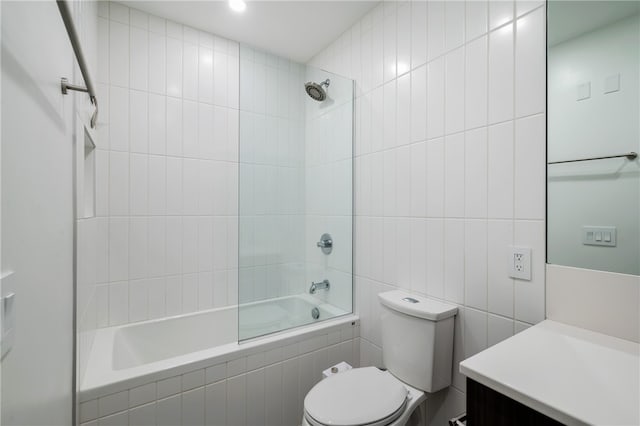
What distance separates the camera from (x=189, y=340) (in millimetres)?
2037

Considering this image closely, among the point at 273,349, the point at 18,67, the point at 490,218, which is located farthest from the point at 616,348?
the point at 18,67

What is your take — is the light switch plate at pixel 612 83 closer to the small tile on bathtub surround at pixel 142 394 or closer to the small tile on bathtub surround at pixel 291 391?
the small tile on bathtub surround at pixel 291 391

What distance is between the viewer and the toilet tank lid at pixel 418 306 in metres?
1.29

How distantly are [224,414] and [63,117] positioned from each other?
1.44 m

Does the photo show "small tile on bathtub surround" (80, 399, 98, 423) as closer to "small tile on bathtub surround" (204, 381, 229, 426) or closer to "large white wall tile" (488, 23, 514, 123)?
"small tile on bathtub surround" (204, 381, 229, 426)

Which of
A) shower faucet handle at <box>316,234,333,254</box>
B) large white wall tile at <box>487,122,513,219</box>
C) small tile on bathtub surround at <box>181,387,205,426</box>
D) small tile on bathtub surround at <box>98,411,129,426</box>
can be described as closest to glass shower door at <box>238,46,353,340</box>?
shower faucet handle at <box>316,234,333,254</box>

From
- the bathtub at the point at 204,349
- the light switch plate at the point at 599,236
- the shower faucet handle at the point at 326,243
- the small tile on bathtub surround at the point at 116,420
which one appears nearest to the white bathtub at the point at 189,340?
the bathtub at the point at 204,349

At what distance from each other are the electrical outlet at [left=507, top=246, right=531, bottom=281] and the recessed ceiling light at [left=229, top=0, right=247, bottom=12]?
2004 mm

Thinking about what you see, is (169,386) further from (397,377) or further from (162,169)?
(162,169)

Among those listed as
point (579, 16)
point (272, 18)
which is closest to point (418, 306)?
point (579, 16)

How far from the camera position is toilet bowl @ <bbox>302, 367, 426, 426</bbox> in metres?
1.12

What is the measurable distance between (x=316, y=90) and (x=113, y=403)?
198cm

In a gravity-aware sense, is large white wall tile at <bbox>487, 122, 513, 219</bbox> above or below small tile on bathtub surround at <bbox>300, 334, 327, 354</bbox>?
above

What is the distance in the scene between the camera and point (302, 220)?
1.93m
